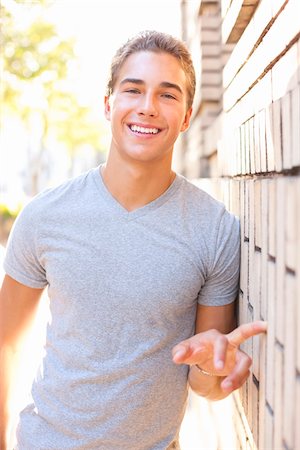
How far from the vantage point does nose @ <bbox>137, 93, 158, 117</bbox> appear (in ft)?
8.66

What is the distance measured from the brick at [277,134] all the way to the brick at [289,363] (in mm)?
337

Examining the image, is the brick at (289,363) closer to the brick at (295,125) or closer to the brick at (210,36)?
the brick at (295,125)

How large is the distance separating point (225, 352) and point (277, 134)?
1.95ft

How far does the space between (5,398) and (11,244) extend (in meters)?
0.67

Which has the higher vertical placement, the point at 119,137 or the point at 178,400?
the point at 119,137

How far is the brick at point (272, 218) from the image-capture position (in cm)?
188

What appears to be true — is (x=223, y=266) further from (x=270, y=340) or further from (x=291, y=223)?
(x=291, y=223)

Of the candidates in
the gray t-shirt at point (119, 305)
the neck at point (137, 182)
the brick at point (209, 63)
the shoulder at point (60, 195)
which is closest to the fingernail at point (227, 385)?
the gray t-shirt at point (119, 305)

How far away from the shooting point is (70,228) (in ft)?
8.63

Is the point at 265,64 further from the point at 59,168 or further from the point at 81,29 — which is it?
the point at 59,168

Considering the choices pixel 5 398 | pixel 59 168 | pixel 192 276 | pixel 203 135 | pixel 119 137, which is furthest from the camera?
pixel 59 168

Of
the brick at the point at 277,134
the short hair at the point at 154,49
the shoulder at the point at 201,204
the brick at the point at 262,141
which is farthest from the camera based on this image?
the short hair at the point at 154,49

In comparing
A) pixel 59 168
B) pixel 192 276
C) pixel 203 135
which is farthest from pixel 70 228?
pixel 59 168

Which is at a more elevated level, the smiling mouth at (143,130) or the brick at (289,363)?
the smiling mouth at (143,130)
